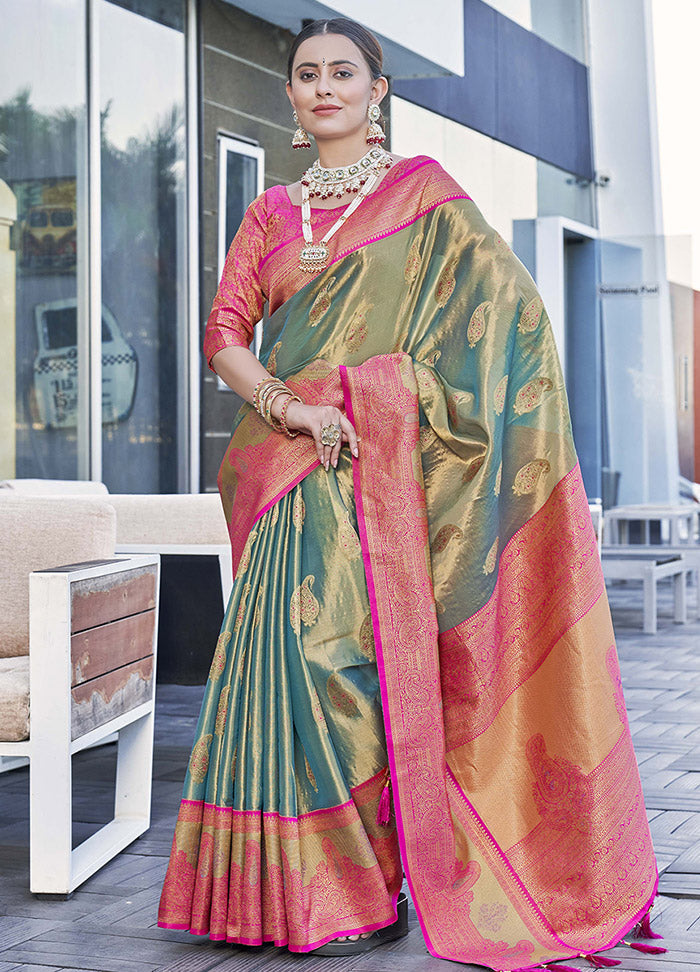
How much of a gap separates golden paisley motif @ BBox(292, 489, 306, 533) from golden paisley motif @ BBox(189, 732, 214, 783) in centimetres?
38

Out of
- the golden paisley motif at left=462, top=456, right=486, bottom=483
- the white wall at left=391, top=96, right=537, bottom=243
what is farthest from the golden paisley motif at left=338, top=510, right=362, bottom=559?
the white wall at left=391, top=96, right=537, bottom=243

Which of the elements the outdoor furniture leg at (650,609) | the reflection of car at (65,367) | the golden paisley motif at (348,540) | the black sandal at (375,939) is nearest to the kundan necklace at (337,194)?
the golden paisley motif at (348,540)

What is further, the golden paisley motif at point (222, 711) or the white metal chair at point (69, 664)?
the white metal chair at point (69, 664)

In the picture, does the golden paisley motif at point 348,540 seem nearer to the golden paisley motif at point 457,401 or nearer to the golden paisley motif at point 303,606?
the golden paisley motif at point 303,606

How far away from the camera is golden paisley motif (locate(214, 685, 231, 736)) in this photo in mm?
2146

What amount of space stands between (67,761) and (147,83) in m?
4.59

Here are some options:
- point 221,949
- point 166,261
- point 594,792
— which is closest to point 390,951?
point 221,949

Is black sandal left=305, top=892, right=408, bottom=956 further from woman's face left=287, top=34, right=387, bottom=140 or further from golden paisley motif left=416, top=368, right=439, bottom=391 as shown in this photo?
woman's face left=287, top=34, right=387, bottom=140

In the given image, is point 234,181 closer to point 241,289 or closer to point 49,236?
point 49,236

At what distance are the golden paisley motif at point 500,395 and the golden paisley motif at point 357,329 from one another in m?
0.24

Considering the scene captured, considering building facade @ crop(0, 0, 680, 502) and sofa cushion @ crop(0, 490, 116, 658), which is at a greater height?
building facade @ crop(0, 0, 680, 502)

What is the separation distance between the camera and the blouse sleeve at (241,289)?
231 cm

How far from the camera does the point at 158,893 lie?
2473 millimetres

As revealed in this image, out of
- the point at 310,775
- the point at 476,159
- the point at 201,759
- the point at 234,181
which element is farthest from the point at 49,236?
the point at 476,159
